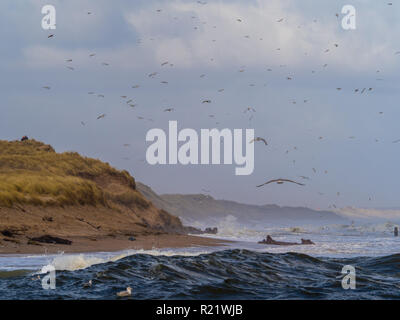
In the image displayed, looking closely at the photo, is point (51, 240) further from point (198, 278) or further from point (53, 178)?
point (53, 178)

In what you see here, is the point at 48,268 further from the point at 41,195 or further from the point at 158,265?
the point at 41,195

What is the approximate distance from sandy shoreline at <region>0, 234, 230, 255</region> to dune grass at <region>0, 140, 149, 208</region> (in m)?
5.94

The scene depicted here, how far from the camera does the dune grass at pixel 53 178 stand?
108ft

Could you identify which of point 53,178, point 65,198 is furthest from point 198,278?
point 53,178

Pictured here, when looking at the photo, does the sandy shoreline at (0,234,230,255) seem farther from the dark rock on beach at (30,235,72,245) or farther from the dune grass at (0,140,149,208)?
the dune grass at (0,140,149,208)

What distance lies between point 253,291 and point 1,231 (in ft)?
52.4

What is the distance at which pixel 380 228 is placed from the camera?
241 feet

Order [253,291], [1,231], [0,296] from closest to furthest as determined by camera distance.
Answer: [0,296]
[253,291]
[1,231]

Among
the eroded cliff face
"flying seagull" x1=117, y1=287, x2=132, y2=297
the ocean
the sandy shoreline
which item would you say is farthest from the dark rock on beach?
"flying seagull" x1=117, y1=287, x2=132, y2=297

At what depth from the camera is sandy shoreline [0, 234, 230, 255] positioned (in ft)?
73.3

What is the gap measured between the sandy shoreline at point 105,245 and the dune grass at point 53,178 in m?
5.94

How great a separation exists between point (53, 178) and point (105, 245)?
499 inches

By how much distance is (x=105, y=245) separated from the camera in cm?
2661

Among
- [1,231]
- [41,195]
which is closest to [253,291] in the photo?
[1,231]
